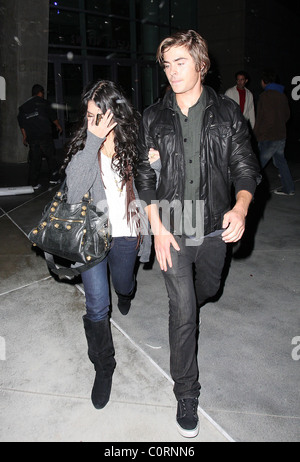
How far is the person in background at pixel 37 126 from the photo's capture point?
8.42 metres

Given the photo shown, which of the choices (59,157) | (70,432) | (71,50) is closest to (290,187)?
(70,432)

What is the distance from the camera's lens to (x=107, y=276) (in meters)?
2.71

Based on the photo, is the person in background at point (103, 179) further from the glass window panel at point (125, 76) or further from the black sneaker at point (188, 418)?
the glass window panel at point (125, 76)

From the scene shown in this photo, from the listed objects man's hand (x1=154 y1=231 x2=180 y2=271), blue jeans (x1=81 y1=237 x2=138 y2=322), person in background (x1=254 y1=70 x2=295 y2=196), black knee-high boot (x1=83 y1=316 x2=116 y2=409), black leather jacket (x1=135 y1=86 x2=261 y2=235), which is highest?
person in background (x1=254 y1=70 x2=295 y2=196)

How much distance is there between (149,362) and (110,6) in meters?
16.2

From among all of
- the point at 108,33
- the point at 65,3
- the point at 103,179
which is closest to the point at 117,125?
the point at 103,179

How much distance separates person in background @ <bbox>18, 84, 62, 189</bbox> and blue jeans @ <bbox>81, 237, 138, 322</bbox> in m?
6.16

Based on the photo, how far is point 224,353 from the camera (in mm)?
2992

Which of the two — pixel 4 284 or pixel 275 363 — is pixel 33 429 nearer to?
pixel 275 363

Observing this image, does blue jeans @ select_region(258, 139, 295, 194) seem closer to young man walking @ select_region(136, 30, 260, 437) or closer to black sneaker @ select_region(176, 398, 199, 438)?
young man walking @ select_region(136, 30, 260, 437)

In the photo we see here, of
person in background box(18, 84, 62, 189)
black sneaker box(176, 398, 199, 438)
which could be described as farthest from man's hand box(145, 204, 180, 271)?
person in background box(18, 84, 62, 189)

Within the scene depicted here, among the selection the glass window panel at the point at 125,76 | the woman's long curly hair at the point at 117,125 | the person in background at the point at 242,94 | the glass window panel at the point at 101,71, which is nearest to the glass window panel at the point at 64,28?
the glass window panel at the point at 101,71

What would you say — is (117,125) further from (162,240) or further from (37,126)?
(37,126)

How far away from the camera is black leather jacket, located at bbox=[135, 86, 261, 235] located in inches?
92.8
